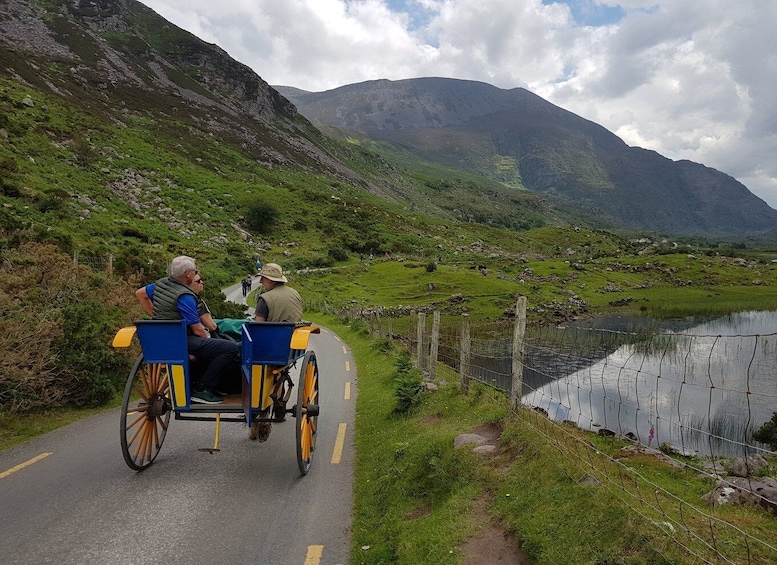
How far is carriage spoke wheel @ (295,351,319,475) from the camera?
6.60m

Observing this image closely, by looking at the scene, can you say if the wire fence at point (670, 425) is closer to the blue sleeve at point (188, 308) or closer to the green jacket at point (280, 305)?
the green jacket at point (280, 305)

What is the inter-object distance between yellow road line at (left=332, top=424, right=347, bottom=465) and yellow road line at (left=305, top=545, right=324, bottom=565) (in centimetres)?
249

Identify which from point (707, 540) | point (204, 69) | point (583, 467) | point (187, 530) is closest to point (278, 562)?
point (187, 530)

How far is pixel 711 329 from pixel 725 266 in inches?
2109

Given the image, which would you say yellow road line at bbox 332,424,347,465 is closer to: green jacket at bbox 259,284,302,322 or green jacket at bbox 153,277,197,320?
green jacket at bbox 259,284,302,322

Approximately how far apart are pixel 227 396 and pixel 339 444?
2.68 m

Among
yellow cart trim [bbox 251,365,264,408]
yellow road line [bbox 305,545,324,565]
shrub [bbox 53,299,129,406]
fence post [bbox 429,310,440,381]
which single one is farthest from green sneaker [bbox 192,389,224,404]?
fence post [bbox 429,310,440,381]

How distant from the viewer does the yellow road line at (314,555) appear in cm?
495

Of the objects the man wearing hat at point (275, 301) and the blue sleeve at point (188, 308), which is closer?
the blue sleeve at point (188, 308)

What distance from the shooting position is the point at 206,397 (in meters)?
6.77

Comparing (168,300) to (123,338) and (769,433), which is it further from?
(769,433)

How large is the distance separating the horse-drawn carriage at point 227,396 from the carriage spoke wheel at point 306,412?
14 mm

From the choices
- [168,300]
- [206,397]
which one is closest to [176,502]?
[206,397]

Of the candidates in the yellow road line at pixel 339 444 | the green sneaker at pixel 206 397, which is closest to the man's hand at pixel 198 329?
the green sneaker at pixel 206 397
